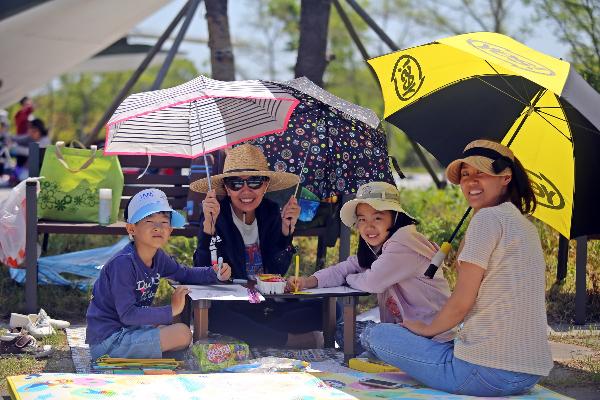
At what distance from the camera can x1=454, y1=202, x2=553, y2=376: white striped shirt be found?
4.44 m

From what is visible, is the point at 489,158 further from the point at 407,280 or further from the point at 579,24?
the point at 579,24

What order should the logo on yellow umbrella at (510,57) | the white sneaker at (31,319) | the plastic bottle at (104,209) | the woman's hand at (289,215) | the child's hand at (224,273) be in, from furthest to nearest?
the plastic bottle at (104,209), the white sneaker at (31,319), the woman's hand at (289,215), the child's hand at (224,273), the logo on yellow umbrella at (510,57)

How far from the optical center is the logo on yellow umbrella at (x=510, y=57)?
434cm

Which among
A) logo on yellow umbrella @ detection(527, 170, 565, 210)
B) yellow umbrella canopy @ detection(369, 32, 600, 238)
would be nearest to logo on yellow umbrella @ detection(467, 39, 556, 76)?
yellow umbrella canopy @ detection(369, 32, 600, 238)

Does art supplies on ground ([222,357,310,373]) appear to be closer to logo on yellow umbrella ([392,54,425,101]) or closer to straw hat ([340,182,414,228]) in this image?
straw hat ([340,182,414,228])

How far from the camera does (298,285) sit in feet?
18.1

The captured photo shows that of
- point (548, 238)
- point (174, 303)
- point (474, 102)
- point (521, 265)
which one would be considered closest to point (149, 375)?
point (174, 303)

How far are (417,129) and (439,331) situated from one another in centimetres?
144

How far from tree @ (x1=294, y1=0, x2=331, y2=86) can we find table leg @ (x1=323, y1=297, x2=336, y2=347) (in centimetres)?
541

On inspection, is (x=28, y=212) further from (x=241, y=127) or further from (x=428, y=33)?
(x=428, y=33)

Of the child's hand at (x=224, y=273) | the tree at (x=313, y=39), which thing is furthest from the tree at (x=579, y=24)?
the child's hand at (x=224, y=273)

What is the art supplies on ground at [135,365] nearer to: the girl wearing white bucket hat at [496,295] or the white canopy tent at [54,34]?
the girl wearing white bucket hat at [496,295]

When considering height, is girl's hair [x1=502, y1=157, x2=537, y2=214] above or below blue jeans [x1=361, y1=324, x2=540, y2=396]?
above

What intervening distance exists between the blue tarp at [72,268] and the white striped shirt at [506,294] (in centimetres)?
367
